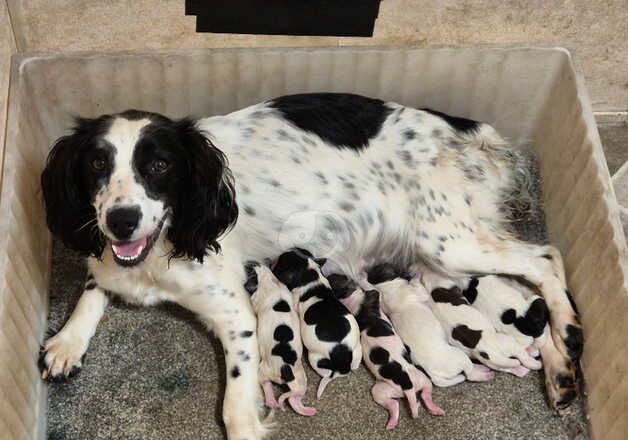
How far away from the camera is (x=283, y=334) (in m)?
2.44

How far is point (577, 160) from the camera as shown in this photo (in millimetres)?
2887

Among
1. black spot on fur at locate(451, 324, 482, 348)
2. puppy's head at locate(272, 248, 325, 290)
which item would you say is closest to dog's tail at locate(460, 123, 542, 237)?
Answer: black spot on fur at locate(451, 324, 482, 348)

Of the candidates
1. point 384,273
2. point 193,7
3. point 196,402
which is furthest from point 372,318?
point 193,7

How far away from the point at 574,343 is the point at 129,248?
150 centimetres

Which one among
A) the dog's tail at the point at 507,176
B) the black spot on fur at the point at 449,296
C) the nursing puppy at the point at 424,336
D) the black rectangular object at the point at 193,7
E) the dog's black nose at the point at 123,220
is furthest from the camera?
the black rectangular object at the point at 193,7

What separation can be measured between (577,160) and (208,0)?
1.56 m

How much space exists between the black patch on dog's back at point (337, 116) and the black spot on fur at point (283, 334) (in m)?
0.68

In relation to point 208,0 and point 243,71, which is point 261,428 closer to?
point 243,71

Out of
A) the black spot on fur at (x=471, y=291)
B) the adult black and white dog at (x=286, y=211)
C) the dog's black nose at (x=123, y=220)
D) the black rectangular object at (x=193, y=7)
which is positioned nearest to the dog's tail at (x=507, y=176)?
the adult black and white dog at (x=286, y=211)

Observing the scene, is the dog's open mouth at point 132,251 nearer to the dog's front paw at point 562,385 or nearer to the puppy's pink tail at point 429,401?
the puppy's pink tail at point 429,401

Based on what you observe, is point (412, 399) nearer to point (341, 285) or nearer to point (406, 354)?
point (406, 354)

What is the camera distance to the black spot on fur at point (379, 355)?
247 centimetres

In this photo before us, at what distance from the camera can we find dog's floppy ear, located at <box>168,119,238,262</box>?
88.8 inches

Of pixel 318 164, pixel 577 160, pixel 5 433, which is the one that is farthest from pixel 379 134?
pixel 5 433
